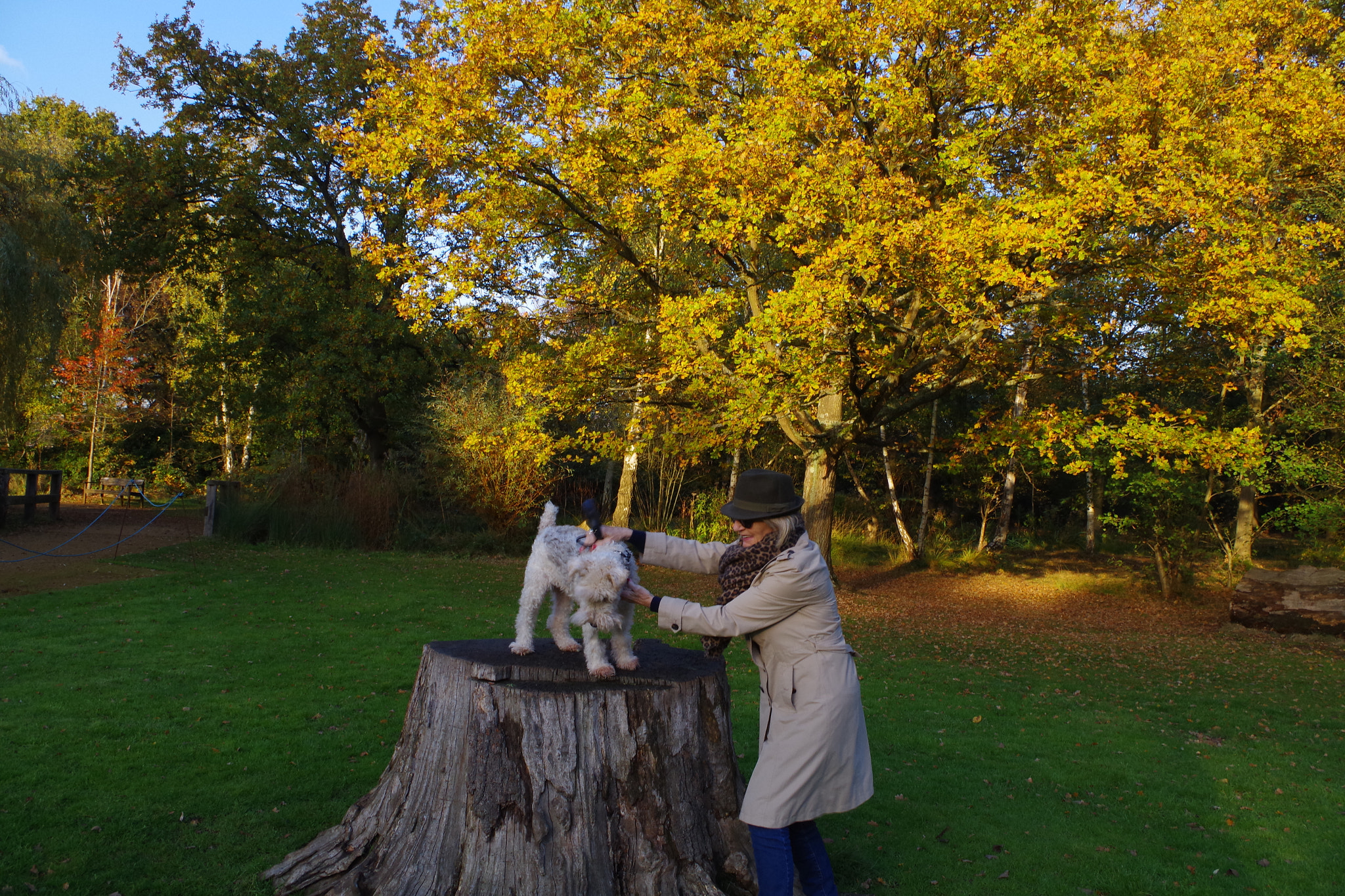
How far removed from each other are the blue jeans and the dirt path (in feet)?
36.0

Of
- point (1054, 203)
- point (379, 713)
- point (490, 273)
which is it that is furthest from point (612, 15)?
point (379, 713)

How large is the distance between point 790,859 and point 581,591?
1404mm

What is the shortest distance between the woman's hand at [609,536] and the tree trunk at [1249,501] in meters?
16.7

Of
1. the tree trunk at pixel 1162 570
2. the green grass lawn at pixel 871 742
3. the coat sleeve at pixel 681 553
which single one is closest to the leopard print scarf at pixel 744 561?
the coat sleeve at pixel 681 553

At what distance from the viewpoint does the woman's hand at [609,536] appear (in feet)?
12.4

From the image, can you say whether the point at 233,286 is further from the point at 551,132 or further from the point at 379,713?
the point at 379,713

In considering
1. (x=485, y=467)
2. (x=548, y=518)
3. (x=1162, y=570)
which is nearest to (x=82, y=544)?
(x=485, y=467)

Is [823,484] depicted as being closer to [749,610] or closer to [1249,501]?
[1249,501]

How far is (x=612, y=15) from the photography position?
40.6 ft

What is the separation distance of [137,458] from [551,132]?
2118cm

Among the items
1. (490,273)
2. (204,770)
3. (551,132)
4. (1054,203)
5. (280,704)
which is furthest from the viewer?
(490,273)

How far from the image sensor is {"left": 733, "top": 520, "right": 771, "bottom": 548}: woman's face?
3535 millimetres

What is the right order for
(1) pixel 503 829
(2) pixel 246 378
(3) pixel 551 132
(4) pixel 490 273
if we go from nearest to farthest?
(1) pixel 503 829, (3) pixel 551 132, (4) pixel 490 273, (2) pixel 246 378

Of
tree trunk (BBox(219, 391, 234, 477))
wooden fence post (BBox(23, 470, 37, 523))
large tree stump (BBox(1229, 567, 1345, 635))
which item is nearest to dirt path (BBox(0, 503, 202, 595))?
wooden fence post (BBox(23, 470, 37, 523))
